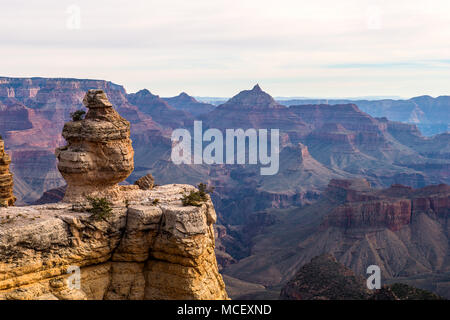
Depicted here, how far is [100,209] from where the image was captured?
28.2 m

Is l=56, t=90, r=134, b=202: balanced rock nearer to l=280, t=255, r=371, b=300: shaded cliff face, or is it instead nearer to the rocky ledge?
the rocky ledge

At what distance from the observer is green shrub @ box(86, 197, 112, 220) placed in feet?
90.7

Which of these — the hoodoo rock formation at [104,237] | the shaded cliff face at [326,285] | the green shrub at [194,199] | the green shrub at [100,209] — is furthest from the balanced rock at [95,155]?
the shaded cliff face at [326,285]

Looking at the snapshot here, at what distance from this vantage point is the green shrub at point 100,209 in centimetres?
2766

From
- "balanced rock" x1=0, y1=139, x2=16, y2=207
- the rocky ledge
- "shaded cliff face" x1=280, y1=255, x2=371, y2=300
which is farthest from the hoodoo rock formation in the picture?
"shaded cliff face" x1=280, y1=255, x2=371, y2=300

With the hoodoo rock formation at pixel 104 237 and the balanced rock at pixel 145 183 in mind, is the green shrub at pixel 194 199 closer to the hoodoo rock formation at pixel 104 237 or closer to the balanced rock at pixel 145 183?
the hoodoo rock formation at pixel 104 237

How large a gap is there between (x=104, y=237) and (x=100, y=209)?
61.4 inches

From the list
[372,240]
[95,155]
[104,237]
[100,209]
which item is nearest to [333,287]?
[95,155]

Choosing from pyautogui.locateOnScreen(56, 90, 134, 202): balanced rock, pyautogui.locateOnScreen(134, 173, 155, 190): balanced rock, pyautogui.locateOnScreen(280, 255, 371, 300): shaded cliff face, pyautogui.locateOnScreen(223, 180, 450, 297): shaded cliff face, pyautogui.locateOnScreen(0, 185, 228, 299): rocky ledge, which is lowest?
pyautogui.locateOnScreen(223, 180, 450, 297): shaded cliff face

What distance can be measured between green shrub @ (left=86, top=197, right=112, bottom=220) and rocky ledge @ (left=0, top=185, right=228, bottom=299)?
16 cm

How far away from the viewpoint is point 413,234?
13362 centimetres

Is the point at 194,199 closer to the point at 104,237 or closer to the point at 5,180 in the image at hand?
the point at 104,237

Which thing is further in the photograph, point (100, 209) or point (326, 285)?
point (326, 285)

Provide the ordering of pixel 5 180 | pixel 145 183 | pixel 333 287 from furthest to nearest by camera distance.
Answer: pixel 333 287 → pixel 5 180 → pixel 145 183
